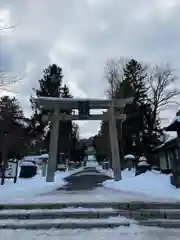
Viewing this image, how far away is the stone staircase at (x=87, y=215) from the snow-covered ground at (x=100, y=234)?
11.0 inches

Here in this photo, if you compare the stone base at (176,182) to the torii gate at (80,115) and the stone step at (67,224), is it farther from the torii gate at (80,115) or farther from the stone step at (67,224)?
the stone step at (67,224)

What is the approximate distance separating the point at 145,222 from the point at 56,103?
1285cm

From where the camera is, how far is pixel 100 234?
6.57 m

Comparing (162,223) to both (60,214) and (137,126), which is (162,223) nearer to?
(60,214)

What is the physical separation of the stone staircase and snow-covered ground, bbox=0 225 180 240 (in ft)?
0.92

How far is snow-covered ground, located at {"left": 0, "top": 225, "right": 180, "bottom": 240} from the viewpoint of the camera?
632 cm

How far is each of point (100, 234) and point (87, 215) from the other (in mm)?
1426

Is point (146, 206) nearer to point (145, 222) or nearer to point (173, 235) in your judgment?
point (145, 222)

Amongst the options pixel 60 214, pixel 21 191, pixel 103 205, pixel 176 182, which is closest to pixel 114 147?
pixel 176 182

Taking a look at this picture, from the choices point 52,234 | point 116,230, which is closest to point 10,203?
point 52,234

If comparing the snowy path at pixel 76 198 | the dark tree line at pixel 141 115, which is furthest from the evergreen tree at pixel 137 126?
the snowy path at pixel 76 198

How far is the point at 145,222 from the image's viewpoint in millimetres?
7535

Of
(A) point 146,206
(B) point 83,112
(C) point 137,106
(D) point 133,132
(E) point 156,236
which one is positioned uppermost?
(C) point 137,106

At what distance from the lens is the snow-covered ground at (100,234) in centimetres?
632
